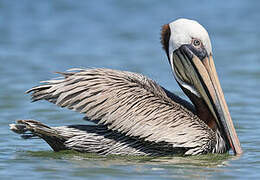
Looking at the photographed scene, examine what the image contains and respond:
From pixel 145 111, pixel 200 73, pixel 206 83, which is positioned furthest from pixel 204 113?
pixel 145 111

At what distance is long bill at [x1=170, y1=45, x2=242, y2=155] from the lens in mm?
8188

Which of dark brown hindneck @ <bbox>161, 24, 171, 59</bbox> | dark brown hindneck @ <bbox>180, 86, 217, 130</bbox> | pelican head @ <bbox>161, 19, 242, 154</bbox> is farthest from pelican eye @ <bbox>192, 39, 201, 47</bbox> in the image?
dark brown hindneck @ <bbox>180, 86, 217, 130</bbox>

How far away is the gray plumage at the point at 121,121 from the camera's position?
7.88 metres

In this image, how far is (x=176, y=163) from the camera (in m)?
7.75

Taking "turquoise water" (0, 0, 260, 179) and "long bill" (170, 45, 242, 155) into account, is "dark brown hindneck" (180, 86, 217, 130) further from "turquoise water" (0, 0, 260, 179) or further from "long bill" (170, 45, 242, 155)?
"turquoise water" (0, 0, 260, 179)

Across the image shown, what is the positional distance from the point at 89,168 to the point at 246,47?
9764 millimetres

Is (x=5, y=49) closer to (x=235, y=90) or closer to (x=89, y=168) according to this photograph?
(x=235, y=90)

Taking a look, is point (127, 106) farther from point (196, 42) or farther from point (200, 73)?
point (196, 42)

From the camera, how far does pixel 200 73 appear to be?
327 inches

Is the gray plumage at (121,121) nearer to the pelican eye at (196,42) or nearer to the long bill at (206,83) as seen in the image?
the long bill at (206,83)

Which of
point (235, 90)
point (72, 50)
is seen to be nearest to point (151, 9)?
point (72, 50)

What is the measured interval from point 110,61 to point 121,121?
7.52 m

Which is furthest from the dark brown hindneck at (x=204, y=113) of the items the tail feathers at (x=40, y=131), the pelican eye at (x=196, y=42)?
the tail feathers at (x=40, y=131)

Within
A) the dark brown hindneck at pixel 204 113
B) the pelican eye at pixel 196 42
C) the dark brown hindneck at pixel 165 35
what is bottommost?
the dark brown hindneck at pixel 204 113
